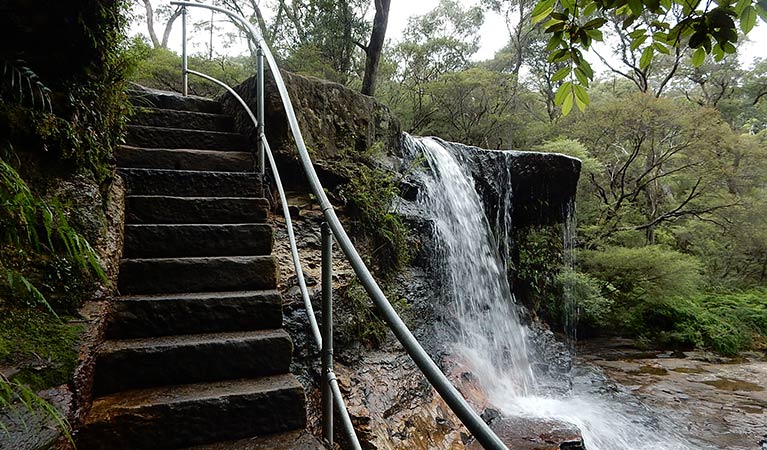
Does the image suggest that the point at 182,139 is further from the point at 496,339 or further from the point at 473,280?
the point at 496,339

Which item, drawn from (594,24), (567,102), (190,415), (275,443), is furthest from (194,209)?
(594,24)

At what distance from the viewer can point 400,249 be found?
4266 mm

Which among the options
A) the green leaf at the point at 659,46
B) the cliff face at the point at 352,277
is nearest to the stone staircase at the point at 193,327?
the cliff face at the point at 352,277

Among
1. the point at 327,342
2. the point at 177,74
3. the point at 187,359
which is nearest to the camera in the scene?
the point at 327,342

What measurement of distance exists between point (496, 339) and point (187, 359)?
15.0 ft

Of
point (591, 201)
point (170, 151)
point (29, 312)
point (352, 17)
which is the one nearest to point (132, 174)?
point (170, 151)

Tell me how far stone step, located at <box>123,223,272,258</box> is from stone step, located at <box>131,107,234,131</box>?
1.41m

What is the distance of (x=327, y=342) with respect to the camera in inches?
63.0

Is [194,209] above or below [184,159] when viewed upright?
below

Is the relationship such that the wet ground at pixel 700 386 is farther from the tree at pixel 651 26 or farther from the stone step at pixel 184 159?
the stone step at pixel 184 159

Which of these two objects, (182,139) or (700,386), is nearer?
(182,139)

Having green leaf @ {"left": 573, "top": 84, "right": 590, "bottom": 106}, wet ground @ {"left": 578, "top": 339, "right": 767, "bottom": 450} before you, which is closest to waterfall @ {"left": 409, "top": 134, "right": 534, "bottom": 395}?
wet ground @ {"left": 578, "top": 339, "right": 767, "bottom": 450}

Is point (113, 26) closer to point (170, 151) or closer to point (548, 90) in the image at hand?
point (170, 151)

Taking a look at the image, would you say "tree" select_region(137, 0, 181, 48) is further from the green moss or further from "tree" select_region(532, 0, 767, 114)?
"tree" select_region(532, 0, 767, 114)
